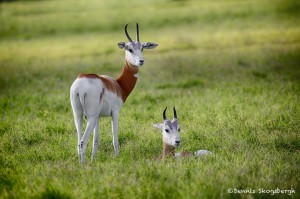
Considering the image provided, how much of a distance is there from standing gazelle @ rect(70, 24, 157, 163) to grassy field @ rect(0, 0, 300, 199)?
501mm

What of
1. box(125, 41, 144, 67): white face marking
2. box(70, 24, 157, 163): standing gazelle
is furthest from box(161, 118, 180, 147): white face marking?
box(125, 41, 144, 67): white face marking

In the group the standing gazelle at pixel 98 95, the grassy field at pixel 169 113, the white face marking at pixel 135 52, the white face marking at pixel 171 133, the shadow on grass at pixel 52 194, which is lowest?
the grassy field at pixel 169 113

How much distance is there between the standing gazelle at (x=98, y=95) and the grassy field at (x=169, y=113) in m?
0.50

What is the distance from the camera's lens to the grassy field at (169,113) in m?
6.48

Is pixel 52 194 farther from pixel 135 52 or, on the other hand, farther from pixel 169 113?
pixel 169 113

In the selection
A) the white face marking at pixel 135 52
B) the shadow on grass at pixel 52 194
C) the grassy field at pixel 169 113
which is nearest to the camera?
the shadow on grass at pixel 52 194

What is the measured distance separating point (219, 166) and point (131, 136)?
2783 millimetres

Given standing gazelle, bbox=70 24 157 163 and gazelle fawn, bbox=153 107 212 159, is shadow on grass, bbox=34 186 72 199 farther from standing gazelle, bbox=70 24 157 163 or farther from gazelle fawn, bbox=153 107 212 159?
gazelle fawn, bbox=153 107 212 159

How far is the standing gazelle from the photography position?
7633 millimetres

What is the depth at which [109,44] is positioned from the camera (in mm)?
29062

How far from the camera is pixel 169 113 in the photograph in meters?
11.6

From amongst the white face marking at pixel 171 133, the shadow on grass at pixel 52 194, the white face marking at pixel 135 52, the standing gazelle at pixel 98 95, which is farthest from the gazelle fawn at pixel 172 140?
the shadow on grass at pixel 52 194

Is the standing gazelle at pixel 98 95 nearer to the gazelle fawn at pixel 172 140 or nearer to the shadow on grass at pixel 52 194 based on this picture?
the gazelle fawn at pixel 172 140

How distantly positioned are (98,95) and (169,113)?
4106mm
